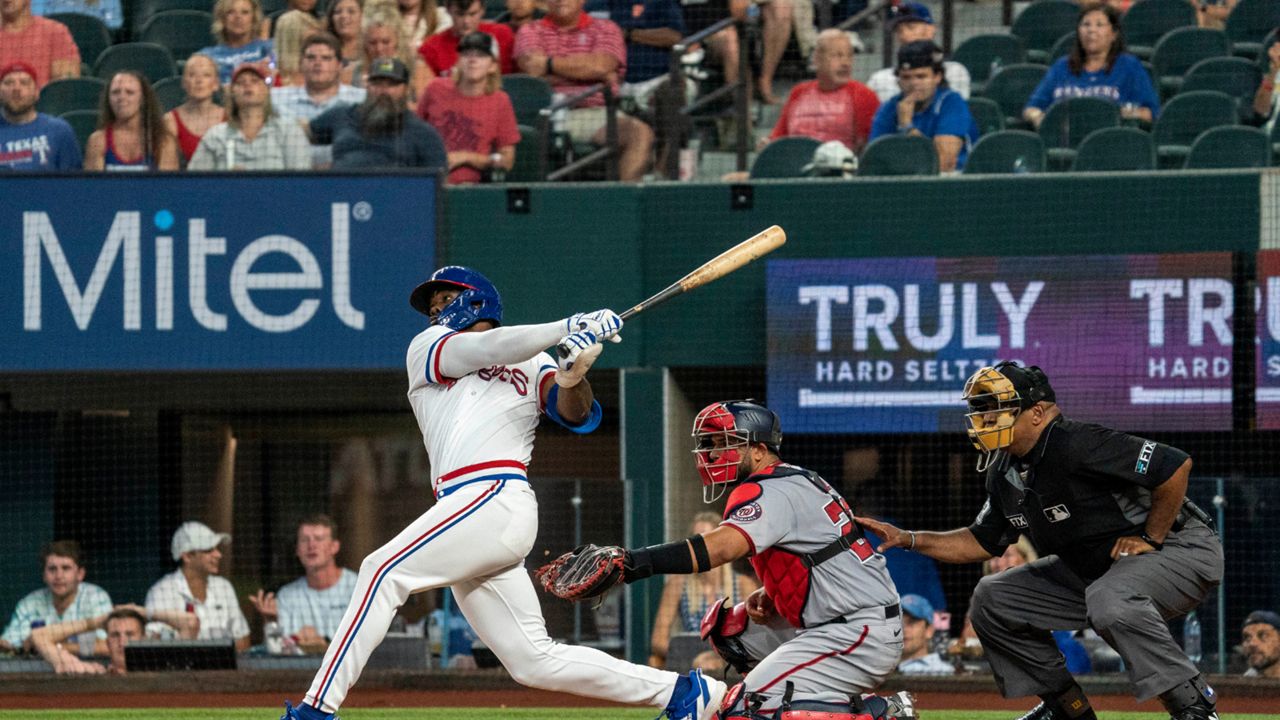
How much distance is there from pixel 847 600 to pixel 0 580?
734 centimetres

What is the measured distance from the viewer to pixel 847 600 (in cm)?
566

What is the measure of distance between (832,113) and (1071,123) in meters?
1.42

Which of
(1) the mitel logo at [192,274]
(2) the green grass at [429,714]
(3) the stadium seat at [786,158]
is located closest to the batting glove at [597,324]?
(2) the green grass at [429,714]

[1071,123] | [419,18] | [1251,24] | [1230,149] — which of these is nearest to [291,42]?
[419,18]

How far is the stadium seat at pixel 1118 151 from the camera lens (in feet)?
33.6

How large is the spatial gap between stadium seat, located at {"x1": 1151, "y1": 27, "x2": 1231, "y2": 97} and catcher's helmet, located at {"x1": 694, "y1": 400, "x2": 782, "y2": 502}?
662 cm

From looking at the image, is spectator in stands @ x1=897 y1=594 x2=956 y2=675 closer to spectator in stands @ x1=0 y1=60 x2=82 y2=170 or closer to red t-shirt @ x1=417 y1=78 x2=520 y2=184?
red t-shirt @ x1=417 y1=78 x2=520 y2=184

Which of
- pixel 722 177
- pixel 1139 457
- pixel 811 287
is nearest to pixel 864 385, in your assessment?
pixel 811 287

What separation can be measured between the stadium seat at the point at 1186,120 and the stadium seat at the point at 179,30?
633 cm

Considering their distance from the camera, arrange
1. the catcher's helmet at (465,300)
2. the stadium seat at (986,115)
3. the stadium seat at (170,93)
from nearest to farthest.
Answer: the catcher's helmet at (465,300) → the stadium seat at (986,115) → the stadium seat at (170,93)

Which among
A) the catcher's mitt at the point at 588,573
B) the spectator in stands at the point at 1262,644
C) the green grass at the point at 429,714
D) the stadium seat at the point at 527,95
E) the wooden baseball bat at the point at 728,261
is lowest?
the green grass at the point at 429,714

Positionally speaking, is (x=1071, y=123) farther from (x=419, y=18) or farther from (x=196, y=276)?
(x=196, y=276)

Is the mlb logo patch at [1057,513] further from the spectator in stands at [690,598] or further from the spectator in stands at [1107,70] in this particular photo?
the spectator in stands at [1107,70]

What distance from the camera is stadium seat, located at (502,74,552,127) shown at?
36.6ft
